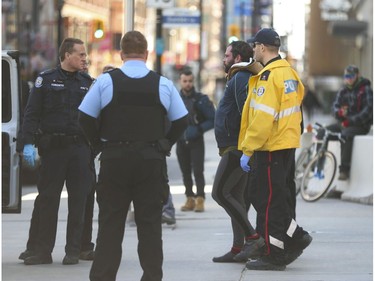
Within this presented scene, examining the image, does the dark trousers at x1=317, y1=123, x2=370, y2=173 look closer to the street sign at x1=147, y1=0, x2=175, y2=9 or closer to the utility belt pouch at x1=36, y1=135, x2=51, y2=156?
the street sign at x1=147, y1=0, x2=175, y2=9

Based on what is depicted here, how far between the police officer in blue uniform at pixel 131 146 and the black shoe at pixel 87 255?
289 centimetres

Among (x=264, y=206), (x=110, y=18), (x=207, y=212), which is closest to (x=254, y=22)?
(x=207, y=212)

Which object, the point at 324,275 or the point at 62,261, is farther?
the point at 62,261

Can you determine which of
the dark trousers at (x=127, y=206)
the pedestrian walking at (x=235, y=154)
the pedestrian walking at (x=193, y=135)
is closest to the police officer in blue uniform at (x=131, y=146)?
the dark trousers at (x=127, y=206)

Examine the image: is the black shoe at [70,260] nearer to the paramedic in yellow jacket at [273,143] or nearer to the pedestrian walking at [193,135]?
the paramedic in yellow jacket at [273,143]

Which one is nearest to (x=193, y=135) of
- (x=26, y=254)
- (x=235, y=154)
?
(x=235, y=154)

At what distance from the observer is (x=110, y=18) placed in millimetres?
80500

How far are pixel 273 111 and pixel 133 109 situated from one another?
84.1 inches

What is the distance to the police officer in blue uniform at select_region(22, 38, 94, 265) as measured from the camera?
35.7 feet

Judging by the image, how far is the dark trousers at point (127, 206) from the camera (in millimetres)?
8367

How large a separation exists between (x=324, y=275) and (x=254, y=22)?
32135 millimetres

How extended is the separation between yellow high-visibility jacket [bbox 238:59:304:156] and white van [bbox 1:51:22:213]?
1.94m

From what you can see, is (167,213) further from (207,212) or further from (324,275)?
(324,275)

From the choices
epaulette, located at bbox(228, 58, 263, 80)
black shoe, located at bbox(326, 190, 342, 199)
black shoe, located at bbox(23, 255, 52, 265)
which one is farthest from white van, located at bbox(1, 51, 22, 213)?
black shoe, located at bbox(326, 190, 342, 199)
